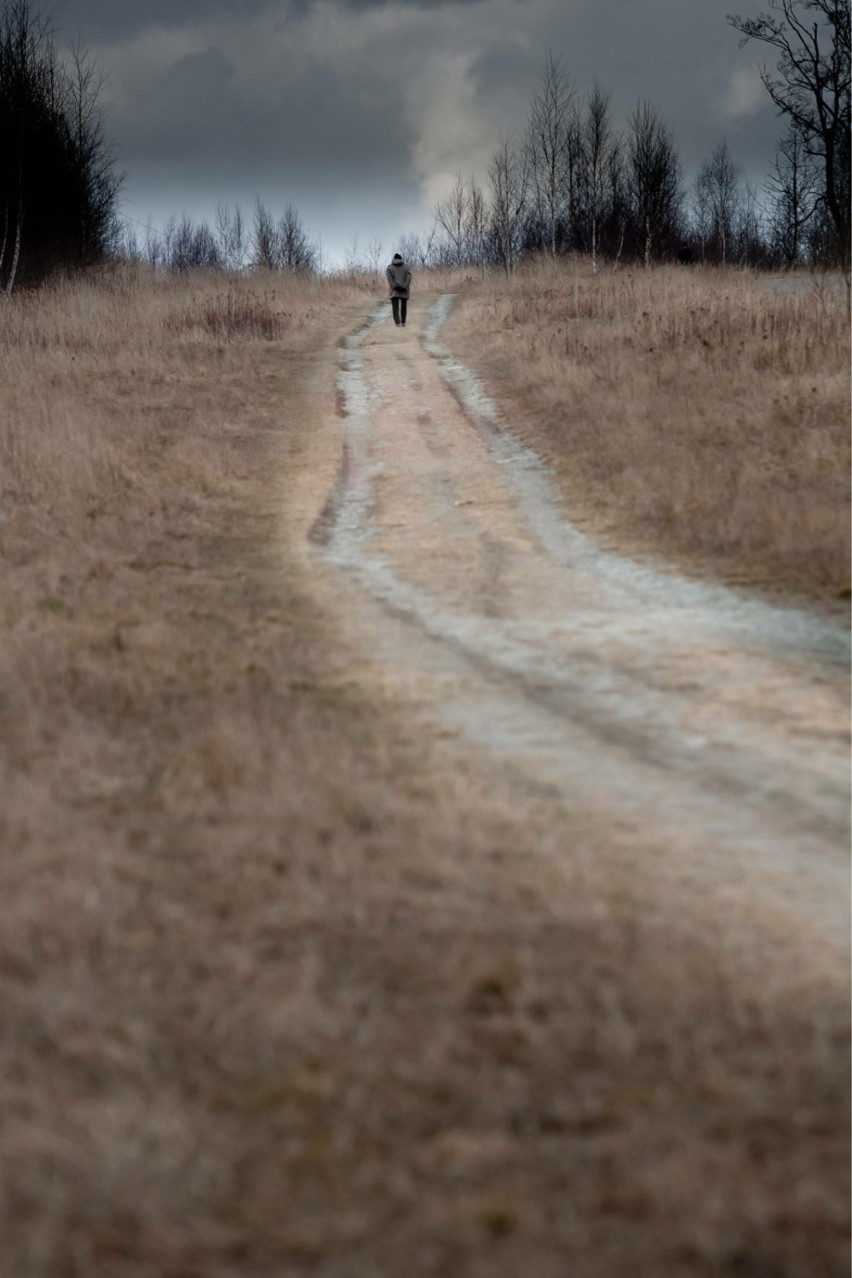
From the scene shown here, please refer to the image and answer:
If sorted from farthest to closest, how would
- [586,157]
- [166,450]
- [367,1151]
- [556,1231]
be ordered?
[586,157] → [166,450] → [367,1151] → [556,1231]

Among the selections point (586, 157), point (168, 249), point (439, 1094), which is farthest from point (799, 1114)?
point (168, 249)

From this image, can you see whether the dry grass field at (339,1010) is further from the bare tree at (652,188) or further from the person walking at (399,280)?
the bare tree at (652,188)

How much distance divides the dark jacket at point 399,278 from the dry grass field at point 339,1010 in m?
16.1

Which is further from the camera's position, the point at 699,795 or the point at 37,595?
the point at 37,595

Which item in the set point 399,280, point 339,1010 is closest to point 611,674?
point 339,1010

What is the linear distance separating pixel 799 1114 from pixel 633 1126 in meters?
0.42

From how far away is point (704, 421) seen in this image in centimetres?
1089

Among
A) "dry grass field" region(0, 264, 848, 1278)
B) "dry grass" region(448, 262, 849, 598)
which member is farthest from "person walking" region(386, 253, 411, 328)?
"dry grass field" region(0, 264, 848, 1278)

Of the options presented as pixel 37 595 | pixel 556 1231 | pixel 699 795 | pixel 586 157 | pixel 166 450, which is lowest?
pixel 556 1231

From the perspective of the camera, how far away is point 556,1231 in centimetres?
254

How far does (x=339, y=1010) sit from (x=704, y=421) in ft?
28.6

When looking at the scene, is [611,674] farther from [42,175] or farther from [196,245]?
[196,245]

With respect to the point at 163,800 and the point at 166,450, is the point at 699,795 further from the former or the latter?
the point at 166,450

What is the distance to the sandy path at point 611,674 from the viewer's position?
14.0 ft
